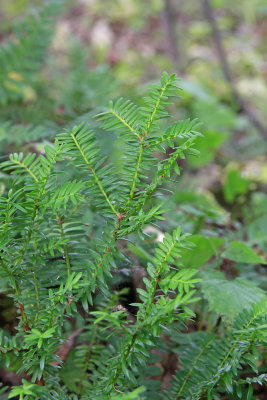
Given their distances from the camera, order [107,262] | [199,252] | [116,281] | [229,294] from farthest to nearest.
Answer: [199,252] < [229,294] < [116,281] < [107,262]

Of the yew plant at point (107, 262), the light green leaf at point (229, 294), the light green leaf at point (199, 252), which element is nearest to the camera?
the yew plant at point (107, 262)

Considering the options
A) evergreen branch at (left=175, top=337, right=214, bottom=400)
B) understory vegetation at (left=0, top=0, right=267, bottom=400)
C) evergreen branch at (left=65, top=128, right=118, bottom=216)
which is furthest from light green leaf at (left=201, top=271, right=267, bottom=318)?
evergreen branch at (left=65, top=128, right=118, bottom=216)

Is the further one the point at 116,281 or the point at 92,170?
the point at 116,281

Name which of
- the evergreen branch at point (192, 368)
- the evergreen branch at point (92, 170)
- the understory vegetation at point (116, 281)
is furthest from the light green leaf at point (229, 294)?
the evergreen branch at point (92, 170)

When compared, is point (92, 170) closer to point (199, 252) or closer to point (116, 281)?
point (116, 281)

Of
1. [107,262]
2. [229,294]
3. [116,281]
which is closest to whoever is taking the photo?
[107,262]

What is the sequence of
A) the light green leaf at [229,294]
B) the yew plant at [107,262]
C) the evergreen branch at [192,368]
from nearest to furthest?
the yew plant at [107,262]
the evergreen branch at [192,368]
the light green leaf at [229,294]

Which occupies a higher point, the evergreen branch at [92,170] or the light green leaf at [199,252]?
the evergreen branch at [92,170]

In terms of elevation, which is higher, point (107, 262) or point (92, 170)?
point (92, 170)

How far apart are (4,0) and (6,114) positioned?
3995mm

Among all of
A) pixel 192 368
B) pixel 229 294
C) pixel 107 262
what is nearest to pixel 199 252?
pixel 229 294

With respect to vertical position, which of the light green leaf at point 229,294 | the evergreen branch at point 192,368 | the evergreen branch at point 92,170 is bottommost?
the evergreen branch at point 192,368

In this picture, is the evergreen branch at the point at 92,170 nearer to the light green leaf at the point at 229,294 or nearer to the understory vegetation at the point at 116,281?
the understory vegetation at the point at 116,281

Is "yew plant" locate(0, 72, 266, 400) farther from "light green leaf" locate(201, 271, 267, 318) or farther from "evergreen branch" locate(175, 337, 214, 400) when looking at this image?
"light green leaf" locate(201, 271, 267, 318)
